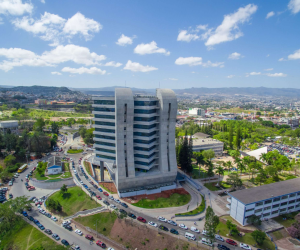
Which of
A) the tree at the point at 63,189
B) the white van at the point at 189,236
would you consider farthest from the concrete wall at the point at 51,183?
the white van at the point at 189,236

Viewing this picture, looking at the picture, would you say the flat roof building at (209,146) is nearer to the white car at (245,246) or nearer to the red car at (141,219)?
the red car at (141,219)

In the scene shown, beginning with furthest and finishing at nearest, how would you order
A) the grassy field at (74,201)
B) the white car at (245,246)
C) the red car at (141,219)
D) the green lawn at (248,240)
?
1. the grassy field at (74,201)
2. the red car at (141,219)
3. the green lawn at (248,240)
4. the white car at (245,246)

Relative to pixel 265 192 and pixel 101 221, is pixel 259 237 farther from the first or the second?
pixel 101 221

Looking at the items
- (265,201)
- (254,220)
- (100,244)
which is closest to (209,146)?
(265,201)

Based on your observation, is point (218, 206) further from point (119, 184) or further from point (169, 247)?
point (119, 184)

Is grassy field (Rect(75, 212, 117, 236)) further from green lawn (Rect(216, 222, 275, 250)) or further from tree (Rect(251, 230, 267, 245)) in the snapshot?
tree (Rect(251, 230, 267, 245))

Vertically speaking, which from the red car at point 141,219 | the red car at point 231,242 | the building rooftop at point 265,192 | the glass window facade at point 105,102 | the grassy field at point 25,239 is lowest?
the grassy field at point 25,239

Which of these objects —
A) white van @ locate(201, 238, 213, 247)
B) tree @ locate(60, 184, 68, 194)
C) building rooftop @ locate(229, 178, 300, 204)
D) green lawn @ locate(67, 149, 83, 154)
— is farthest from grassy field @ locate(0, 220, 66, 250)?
green lawn @ locate(67, 149, 83, 154)
